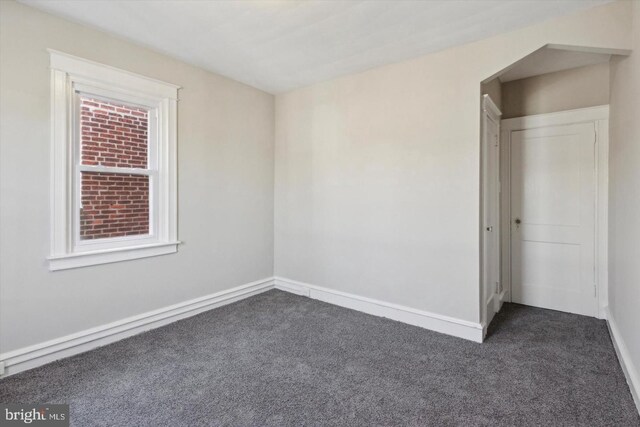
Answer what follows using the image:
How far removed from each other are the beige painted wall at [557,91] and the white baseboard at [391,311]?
2.42 metres

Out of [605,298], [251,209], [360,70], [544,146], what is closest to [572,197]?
[544,146]

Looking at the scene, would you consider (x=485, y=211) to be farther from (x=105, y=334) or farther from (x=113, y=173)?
(x=105, y=334)

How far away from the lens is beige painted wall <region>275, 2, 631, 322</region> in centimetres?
264

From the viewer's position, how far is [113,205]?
270 centimetres

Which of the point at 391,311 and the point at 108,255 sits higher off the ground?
the point at 108,255

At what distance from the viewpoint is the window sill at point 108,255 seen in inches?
92.4

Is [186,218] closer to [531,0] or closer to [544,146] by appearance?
[531,0]

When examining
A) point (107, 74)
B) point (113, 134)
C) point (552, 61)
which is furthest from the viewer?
point (552, 61)

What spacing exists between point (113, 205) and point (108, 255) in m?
0.43

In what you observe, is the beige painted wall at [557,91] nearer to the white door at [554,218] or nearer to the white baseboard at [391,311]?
the white door at [554,218]

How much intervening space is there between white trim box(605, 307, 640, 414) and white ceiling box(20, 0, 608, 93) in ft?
7.90

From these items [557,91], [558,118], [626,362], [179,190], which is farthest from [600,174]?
[179,190]

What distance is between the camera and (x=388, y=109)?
3.14 meters

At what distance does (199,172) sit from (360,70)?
2.00m
